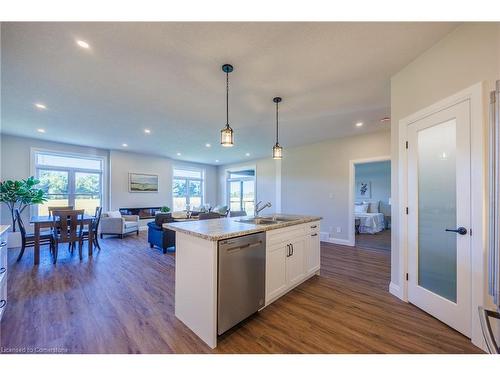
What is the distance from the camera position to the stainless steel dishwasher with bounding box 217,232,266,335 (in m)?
1.65

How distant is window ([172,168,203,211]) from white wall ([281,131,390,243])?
435cm

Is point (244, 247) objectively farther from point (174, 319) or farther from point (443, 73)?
point (443, 73)

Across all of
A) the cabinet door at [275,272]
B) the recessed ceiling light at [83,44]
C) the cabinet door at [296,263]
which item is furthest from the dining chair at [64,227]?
the cabinet door at [296,263]

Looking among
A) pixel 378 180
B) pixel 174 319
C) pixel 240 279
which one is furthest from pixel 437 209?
pixel 378 180

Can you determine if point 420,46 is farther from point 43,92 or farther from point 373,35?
point 43,92

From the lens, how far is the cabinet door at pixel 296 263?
247 cm

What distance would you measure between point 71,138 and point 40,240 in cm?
270

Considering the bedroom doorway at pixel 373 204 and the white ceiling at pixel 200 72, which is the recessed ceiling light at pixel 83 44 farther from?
the bedroom doorway at pixel 373 204

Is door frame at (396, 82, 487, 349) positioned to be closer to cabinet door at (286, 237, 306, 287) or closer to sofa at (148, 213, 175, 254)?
cabinet door at (286, 237, 306, 287)

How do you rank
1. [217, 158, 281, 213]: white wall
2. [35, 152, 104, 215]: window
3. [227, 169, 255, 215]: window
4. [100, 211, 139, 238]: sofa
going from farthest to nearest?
[227, 169, 255, 215]: window
[217, 158, 281, 213]: white wall
[100, 211, 139, 238]: sofa
[35, 152, 104, 215]: window

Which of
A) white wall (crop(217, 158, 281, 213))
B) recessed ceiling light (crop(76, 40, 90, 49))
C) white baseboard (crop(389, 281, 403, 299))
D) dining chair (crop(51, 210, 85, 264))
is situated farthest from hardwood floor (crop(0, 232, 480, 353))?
white wall (crop(217, 158, 281, 213))

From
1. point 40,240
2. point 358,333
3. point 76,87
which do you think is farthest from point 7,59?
point 358,333

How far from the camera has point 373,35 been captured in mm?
1777
